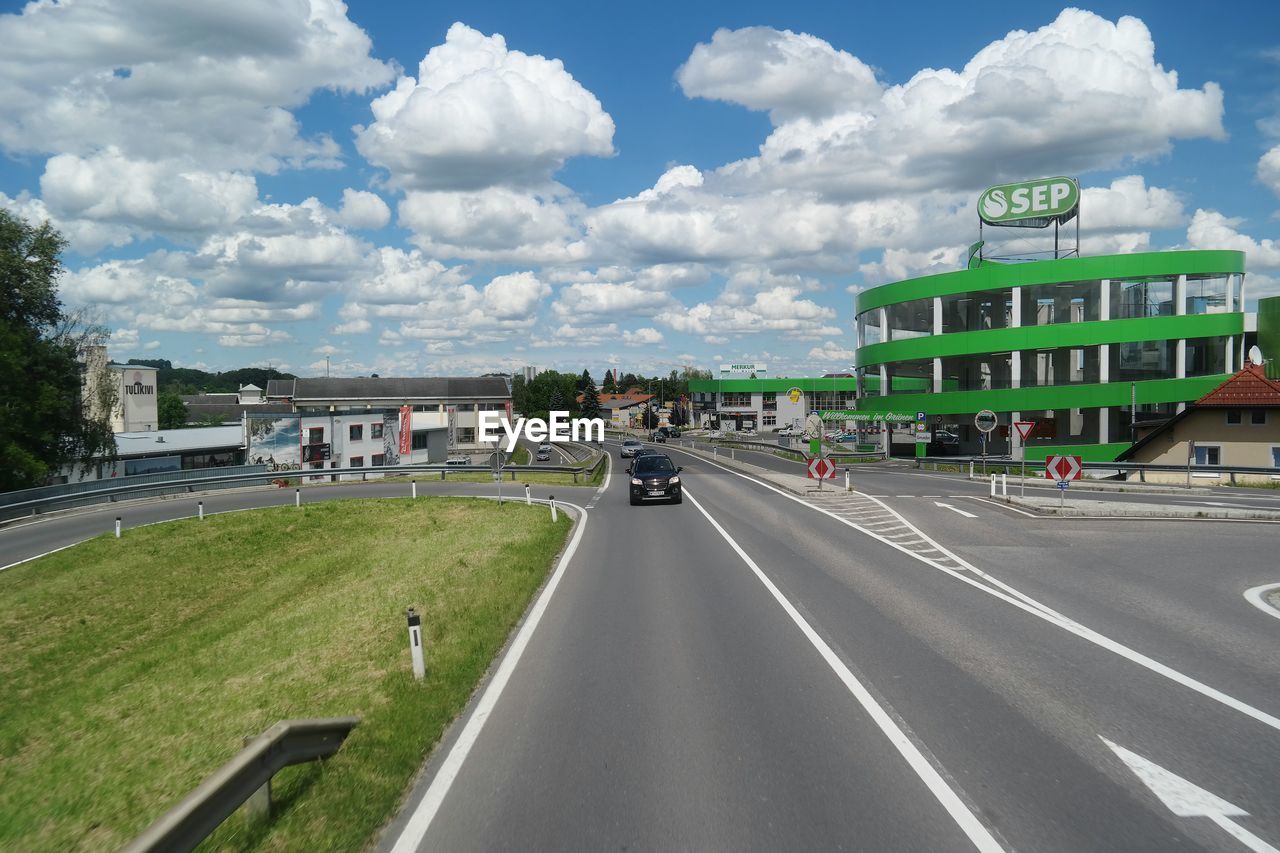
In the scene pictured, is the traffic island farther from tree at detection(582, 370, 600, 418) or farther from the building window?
tree at detection(582, 370, 600, 418)

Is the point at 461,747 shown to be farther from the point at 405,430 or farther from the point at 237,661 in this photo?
the point at 405,430

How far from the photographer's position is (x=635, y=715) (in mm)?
7453

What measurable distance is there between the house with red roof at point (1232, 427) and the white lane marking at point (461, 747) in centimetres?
3747

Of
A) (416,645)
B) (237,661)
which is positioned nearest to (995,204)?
(237,661)

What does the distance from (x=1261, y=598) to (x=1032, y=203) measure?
54221 mm

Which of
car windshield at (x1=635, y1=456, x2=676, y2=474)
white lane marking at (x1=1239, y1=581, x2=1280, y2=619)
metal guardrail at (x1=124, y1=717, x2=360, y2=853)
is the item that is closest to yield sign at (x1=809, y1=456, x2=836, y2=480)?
car windshield at (x1=635, y1=456, x2=676, y2=474)

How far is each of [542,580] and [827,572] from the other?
512 centimetres

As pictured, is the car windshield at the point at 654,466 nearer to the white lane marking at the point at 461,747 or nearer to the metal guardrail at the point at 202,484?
the metal guardrail at the point at 202,484

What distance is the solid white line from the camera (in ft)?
16.6

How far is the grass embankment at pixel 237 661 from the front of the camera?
6125 mm

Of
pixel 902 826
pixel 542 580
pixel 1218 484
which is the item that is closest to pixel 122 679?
pixel 542 580

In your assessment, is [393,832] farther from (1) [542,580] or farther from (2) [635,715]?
(1) [542,580]

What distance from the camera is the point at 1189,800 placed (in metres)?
5.51

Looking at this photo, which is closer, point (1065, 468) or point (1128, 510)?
point (1128, 510)
